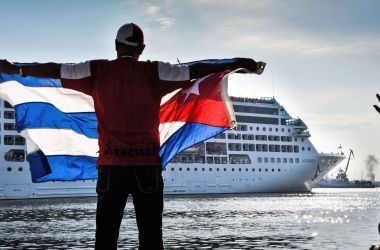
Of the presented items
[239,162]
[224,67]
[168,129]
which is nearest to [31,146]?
[168,129]

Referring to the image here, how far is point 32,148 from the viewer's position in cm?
523

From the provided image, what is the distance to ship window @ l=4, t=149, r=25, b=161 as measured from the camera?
195 feet

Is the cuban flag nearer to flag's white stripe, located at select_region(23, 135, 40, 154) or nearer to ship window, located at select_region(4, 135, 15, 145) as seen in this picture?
flag's white stripe, located at select_region(23, 135, 40, 154)

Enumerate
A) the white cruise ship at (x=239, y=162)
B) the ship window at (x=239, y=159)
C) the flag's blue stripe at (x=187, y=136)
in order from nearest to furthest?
the flag's blue stripe at (x=187, y=136) → the white cruise ship at (x=239, y=162) → the ship window at (x=239, y=159)

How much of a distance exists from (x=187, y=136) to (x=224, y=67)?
3.19ft

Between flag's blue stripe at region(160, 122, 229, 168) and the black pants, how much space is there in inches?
43.5

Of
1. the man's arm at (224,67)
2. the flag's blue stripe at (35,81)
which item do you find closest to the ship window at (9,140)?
the flag's blue stripe at (35,81)

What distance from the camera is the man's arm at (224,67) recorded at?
4.23 meters

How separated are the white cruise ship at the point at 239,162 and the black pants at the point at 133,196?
5527cm

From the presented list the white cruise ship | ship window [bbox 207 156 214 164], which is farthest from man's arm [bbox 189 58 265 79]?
ship window [bbox 207 156 214 164]

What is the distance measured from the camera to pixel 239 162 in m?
72.8

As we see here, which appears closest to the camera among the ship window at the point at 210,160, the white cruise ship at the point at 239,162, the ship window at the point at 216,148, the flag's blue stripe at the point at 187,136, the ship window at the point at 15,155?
the flag's blue stripe at the point at 187,136

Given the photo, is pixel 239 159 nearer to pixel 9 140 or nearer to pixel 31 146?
pixel 9 140

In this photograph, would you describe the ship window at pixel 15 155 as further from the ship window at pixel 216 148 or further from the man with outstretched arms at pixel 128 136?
the man with outstretched arms at pixel 128 136
